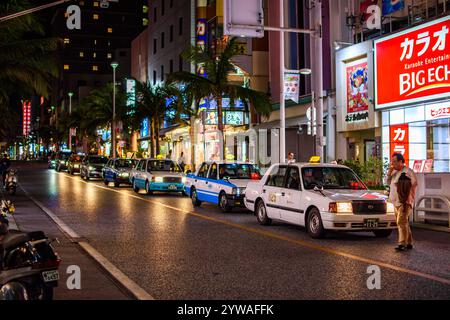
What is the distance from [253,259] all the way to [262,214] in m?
5.32

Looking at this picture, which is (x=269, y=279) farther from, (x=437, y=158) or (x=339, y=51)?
(x=339, y=51)

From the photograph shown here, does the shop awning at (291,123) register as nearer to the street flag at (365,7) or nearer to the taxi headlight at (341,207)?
the street flag at (365,7)

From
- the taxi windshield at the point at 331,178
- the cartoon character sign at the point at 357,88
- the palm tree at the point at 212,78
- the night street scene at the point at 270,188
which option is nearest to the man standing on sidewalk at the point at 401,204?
the night street scene at the point at 270,188

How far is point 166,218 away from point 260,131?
2129cm

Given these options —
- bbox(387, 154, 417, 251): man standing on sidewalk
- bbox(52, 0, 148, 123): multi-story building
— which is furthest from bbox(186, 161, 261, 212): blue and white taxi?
bbox(52, 0, 148, 123): multi-story building

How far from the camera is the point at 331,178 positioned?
14.0 meters

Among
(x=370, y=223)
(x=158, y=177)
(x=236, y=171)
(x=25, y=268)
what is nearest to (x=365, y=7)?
(x=236, y=171)

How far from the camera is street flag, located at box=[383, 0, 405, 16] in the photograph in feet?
81.3

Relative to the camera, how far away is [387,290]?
7586 millimetres

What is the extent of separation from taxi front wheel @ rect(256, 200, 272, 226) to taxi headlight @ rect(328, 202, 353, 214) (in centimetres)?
306

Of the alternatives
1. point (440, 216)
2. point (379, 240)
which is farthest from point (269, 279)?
point (440, 216)

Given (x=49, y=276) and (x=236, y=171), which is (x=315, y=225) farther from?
(x=49, y=276)

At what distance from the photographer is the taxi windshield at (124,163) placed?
34938 mm

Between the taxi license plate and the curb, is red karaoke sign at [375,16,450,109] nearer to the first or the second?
the taxi license plate
